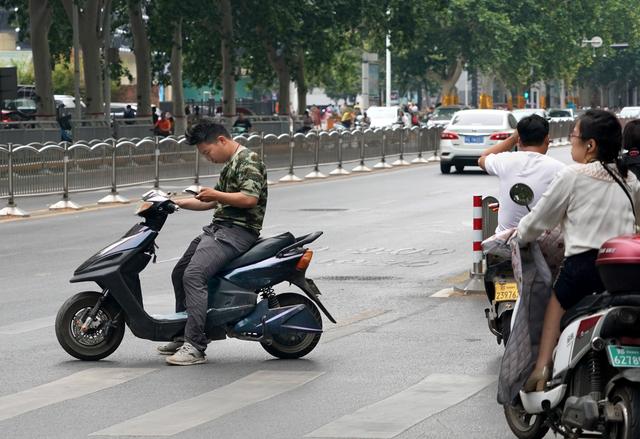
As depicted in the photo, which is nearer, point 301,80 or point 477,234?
point 477,234

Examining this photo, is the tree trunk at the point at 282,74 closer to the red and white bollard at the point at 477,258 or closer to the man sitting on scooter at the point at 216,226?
the red and white bollard at the point at 477,258

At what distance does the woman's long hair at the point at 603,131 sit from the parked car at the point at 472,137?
31067 millimetres

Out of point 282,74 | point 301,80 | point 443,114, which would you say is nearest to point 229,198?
point 282,74

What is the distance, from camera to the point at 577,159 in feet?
24.5

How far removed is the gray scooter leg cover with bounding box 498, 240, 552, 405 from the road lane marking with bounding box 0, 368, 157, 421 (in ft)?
9.63

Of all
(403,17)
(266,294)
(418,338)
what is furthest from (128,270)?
(403,17)

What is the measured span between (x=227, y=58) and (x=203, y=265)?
48755 millimetres

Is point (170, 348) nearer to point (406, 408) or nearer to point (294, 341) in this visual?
point (294, 341)

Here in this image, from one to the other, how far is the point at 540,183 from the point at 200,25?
5108 cm

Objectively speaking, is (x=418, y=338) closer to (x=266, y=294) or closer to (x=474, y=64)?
(x=266, y=294)

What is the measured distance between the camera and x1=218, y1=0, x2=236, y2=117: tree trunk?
56.0 m

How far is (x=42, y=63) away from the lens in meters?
44.3

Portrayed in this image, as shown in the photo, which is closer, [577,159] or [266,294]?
[577,159]

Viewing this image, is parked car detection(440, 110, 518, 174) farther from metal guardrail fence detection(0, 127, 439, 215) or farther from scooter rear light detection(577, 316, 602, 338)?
scooter rear light detection(577, 316, 602, 338)
